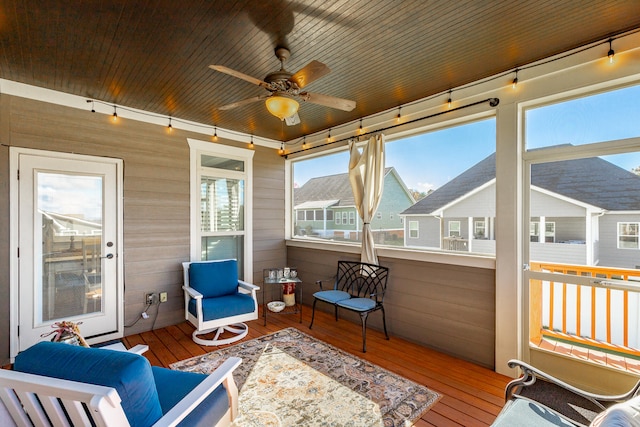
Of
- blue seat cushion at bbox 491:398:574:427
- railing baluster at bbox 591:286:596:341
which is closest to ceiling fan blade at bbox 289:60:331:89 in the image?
blue seat cushion at bbox 491:398:574:427

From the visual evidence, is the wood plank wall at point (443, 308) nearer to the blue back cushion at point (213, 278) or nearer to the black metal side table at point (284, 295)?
the black metal side table at point (284, 295)

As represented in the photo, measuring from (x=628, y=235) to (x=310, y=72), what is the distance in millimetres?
2658

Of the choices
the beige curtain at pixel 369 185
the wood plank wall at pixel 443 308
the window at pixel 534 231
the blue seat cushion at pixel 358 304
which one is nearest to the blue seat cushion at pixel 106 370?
the blue seat cushion at pixel 358 304

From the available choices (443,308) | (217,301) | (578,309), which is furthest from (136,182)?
(578,309)

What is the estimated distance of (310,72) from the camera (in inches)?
83.3

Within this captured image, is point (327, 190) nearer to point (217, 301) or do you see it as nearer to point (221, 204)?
point (221, 204)

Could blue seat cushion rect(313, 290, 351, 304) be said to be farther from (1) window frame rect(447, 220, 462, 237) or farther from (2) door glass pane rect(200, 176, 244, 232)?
(2) door glass pane rect(200, 176, 244, 232)

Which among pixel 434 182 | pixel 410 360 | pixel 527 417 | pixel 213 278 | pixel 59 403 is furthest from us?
pixel 213 278

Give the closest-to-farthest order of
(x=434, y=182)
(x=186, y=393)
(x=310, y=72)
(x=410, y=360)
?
(x=186, y=393), (x=310, y=72), (x=410, y=360), (x=434, y=182)

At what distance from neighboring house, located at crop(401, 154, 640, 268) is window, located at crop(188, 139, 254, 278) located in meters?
2.89

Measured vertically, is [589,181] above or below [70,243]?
above

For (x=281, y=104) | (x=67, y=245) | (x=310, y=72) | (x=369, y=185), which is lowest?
(x=67, y=245)

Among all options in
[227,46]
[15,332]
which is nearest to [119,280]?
[15,332]

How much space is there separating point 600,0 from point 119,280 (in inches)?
195
